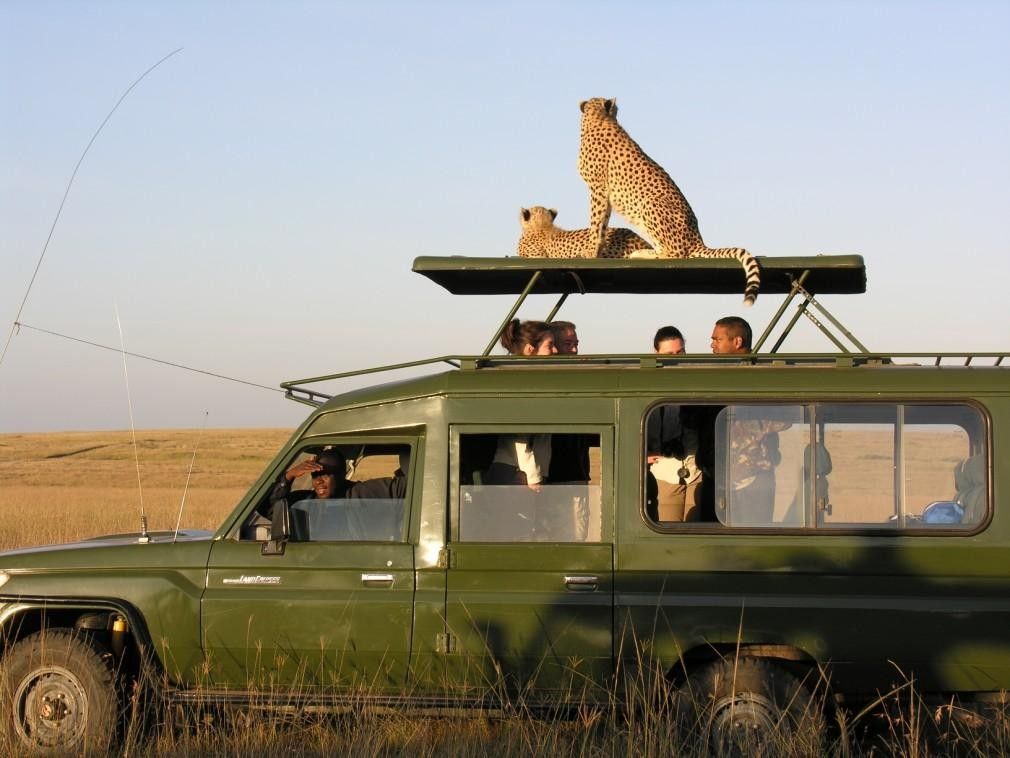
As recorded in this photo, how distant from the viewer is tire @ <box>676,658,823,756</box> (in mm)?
5746

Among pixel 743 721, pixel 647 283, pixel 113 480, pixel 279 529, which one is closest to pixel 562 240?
pixel 647 283

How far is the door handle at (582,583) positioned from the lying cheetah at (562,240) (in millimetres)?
3166

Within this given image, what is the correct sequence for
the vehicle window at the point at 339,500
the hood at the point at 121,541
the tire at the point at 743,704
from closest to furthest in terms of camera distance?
the tire at the point at 743,704 < the vehicle window at the point at 339,500 < the hood at the point at 121,541

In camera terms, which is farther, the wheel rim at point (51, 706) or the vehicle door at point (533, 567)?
the wheel rim at point (51, 706)

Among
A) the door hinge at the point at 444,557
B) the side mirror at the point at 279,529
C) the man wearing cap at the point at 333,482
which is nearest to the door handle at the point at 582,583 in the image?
the door hinge at the point at 444,557

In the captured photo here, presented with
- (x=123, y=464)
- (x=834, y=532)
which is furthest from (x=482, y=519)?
(x=123, y=464)

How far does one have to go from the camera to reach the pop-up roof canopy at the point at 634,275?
21.6ft

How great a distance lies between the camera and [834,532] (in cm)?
580

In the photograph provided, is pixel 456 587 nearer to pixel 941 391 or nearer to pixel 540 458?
pixel 540 458

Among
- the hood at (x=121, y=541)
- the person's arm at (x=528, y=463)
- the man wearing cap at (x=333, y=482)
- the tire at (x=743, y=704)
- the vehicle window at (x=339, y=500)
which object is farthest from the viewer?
the hood at (x=121, y=541)

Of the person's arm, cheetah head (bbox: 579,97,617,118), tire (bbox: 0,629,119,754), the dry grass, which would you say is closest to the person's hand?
the person's arm

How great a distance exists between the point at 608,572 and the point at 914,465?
1441 millimetres

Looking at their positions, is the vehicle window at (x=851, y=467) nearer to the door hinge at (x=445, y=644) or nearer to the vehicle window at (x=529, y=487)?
the vehicle window at (x=529, y=487)

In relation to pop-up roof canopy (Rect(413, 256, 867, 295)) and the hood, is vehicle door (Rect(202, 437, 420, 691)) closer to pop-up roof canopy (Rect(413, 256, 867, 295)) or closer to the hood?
the hood
